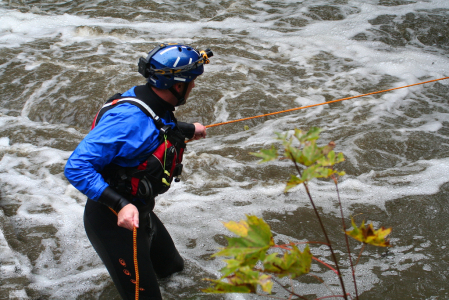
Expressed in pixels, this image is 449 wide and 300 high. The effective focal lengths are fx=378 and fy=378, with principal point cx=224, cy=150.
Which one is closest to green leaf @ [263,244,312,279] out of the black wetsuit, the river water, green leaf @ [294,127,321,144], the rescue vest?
green leaf @ [294,127,321,144]

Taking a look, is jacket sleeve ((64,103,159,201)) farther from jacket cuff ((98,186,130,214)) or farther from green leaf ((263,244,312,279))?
green leaf ((263,244,312,279))

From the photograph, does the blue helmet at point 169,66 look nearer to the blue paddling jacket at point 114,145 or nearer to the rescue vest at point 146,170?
the blue paddling jacket at point 114,145

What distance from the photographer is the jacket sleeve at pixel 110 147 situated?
2186mm

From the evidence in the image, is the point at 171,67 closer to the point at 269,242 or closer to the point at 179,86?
the point at 179,86

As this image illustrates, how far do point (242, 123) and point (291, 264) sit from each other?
5443 millimetres

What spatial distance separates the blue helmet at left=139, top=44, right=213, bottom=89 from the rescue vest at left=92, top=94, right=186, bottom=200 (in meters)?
0.23

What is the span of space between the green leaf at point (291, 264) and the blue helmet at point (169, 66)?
5.51 feet

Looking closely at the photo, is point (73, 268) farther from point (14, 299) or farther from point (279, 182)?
point (279, 182)

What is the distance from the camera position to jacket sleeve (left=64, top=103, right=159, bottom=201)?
2.19 meters

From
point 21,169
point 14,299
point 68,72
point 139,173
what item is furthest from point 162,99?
point 68,72

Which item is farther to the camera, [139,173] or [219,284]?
[139,173]

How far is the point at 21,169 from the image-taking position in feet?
17.6

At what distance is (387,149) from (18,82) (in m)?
7.03

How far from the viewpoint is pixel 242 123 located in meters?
6.59
